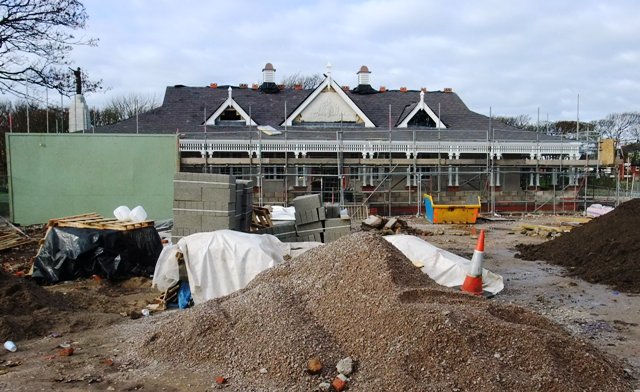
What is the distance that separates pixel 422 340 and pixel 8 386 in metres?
3.66

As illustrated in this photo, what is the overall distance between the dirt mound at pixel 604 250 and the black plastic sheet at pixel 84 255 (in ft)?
27.7

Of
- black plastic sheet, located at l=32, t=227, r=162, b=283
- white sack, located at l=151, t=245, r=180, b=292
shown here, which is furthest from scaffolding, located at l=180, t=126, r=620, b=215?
white sack, located at l=151, t=245, r=180, b=292

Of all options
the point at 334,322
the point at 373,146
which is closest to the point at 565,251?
the point at 334,322

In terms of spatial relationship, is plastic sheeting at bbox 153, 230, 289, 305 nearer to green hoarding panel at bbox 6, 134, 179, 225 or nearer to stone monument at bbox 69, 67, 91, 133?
green hoarding panel at bbox 6, 134, 179, 225

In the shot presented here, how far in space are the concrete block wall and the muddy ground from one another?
1296mm

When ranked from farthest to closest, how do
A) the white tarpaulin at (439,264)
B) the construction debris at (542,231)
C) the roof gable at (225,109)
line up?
the roof gable at (225,109), the construction debris at (542,231), the white tarpaulin at (439,264)

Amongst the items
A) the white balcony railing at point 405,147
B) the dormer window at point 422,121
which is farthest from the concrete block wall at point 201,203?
the dormer window at point 422,121

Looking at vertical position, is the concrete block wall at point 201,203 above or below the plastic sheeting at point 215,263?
above

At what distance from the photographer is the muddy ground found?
200 inches

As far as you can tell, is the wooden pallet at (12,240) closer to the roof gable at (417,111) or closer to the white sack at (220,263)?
A: the white sack at (220,263)

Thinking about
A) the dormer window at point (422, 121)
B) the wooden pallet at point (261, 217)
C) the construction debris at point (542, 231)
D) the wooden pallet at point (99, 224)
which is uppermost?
the dormer window at point (422, 121)

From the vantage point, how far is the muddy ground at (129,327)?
16.6 feet

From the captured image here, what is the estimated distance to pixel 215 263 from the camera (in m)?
8.02

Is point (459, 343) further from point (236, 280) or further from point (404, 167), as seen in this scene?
point (404, 167)
